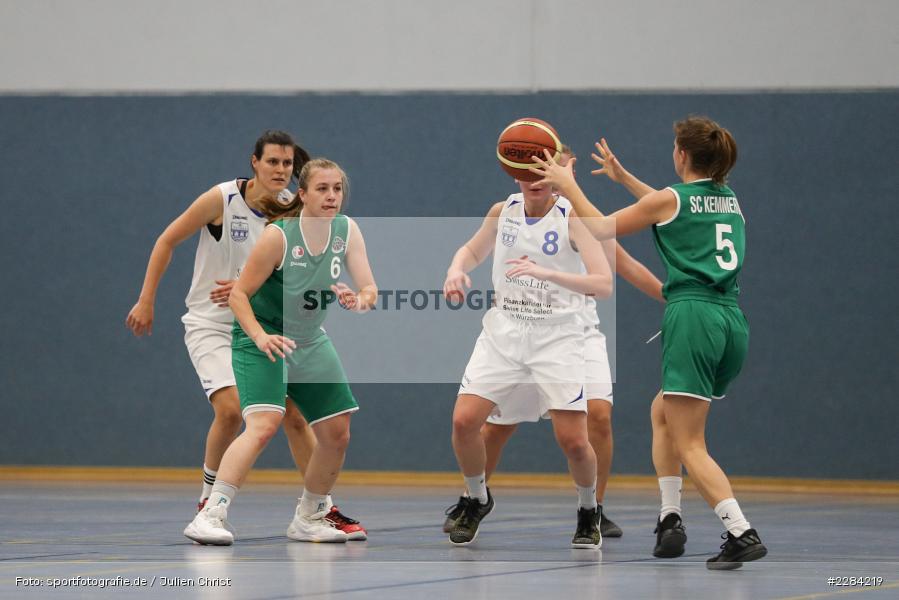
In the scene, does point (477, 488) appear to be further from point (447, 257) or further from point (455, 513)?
point (447, 257)

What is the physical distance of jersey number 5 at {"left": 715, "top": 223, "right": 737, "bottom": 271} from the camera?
459 centimetres

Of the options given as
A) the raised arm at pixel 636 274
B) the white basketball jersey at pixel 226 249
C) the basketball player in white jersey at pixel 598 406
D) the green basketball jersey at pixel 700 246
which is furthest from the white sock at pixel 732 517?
the white basketball jersey at pixel 226 249

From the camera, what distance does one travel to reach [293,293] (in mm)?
5227

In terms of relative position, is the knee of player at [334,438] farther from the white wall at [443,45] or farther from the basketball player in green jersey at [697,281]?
the white wall at [443,45]

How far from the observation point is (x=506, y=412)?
5375mm

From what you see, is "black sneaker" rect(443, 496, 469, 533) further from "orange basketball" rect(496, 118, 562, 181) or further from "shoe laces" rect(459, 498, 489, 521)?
"orange basketball" rect(496, 118, 562, 181)

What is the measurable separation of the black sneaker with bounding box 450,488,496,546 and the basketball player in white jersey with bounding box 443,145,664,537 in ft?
0.24

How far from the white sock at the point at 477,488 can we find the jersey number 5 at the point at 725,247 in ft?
4.94

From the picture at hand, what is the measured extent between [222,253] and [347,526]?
1485 mm

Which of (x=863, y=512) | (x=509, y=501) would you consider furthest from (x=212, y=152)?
(x=863, y=512)

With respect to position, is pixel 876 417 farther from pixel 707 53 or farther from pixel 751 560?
pixel 751 560

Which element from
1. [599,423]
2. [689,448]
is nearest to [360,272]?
[599,423]

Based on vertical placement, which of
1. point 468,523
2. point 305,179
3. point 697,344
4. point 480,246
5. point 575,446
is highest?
point 305,179

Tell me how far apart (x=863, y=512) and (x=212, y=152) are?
17.4ft
